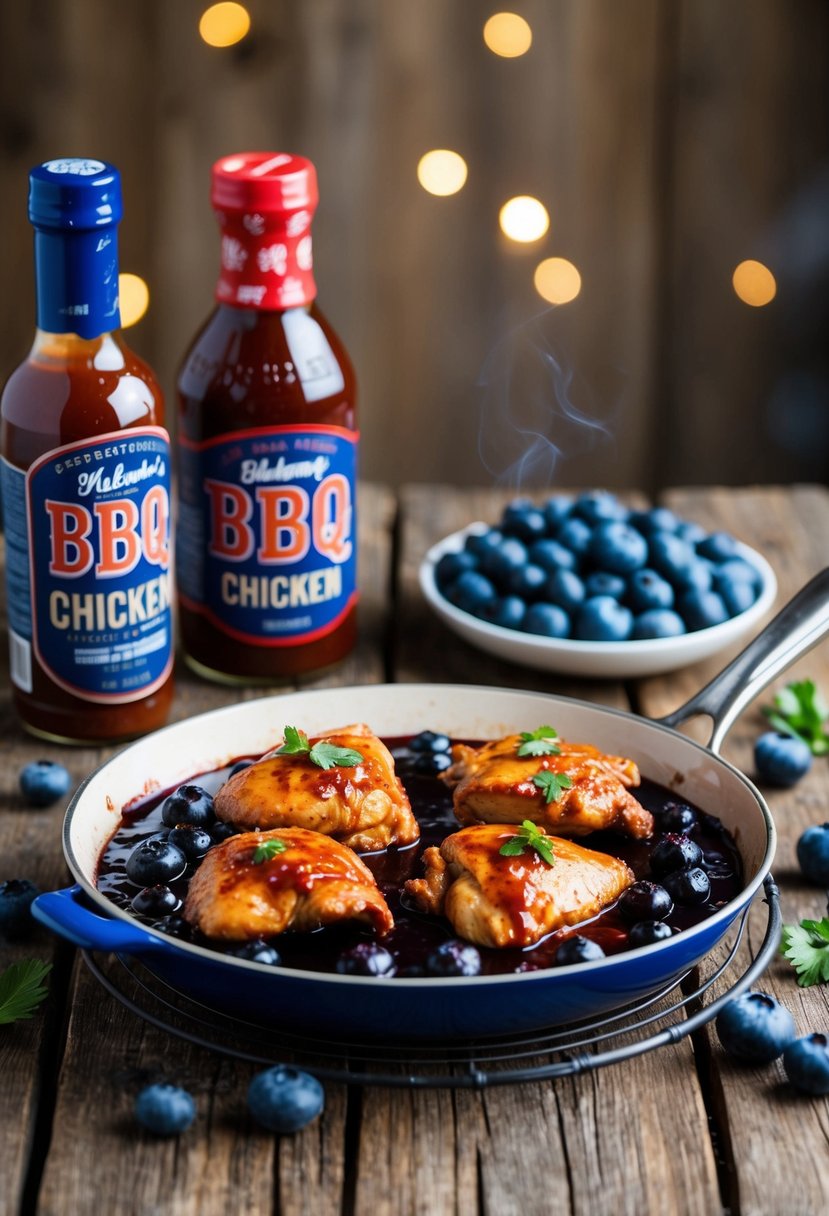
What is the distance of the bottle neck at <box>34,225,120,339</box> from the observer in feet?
5.31

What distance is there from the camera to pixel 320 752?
1.49 meters

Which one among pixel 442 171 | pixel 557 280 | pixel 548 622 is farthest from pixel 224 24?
pixel 548 622

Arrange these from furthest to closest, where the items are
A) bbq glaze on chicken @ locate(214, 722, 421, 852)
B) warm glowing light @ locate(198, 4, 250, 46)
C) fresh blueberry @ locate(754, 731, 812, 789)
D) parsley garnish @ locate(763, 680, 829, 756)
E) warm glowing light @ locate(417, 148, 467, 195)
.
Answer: warm glowing light @ locate(417, 148, 467, 195)
warm glowing light @ locate(198, 4, 250, 46)
parsley garnish @ locate(763, 680, 829, 756)
fresh blueberry @ locate(754, 731, 812, 789)
bbq glaze on chicken @ locate(214, 722, 421, 852)

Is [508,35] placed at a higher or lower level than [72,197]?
lower

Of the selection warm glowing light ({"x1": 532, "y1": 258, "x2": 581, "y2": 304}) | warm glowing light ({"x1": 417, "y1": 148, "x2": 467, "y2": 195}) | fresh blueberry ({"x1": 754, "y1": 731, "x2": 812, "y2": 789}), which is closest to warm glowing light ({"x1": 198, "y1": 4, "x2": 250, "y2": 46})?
warm glowing light ({"x1": 417, "y1": 148, "x2": 467, "y2": 195})

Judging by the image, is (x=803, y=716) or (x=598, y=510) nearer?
(x=803, y=716)

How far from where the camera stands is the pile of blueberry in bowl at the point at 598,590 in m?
2.00

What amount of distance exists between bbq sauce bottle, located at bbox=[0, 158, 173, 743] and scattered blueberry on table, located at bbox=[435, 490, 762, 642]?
519 millimetres

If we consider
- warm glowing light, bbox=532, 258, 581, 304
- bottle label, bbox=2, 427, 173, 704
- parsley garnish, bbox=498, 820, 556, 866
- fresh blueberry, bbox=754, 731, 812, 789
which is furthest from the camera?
warm glowing light, bbox=532, 258, 581, 304

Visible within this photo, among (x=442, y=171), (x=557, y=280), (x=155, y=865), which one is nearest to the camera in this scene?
(x=155, y=865)

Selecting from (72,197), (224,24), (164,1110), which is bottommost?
(164,1110)

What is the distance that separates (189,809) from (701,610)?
2.89ft

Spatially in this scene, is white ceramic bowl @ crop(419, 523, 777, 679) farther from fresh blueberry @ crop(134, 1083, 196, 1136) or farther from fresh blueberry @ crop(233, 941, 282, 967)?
fresh blueberry @ crop(134, 1083, 196, 1136)

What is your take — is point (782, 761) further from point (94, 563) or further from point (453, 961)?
point (94, 563)
